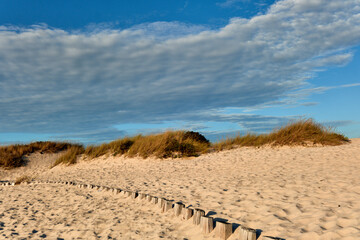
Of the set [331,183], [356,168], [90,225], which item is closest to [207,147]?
[356,168]

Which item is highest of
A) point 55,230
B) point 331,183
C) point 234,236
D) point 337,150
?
point 337,150

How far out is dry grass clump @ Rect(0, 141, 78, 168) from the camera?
16766mm

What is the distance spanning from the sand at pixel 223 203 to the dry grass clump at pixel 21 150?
8241 mm

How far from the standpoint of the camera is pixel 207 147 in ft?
46.5

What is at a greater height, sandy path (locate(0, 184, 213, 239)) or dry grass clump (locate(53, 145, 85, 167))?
dry grass clump (locate(53, 145, 85, 167))

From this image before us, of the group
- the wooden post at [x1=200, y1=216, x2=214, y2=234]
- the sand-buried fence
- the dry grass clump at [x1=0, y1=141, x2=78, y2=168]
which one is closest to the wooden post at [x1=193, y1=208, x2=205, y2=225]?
the sand-buried fence

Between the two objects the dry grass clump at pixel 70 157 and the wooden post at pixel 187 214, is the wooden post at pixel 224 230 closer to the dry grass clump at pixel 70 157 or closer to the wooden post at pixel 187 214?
the wooden post at pixel 187 214

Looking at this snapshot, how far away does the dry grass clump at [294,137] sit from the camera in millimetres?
12914

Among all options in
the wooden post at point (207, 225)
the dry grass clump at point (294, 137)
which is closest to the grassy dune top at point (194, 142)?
the dry grass clump at point (294, 137)

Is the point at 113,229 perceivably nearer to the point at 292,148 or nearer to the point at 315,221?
the point at 315,221

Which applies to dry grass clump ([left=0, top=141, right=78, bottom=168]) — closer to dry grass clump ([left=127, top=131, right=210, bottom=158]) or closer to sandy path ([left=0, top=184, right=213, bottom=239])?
dry grass clump ([left=127, top=131, right=210, bottom=158])

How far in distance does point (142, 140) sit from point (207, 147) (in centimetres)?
330

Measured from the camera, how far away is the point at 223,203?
17.0 ft

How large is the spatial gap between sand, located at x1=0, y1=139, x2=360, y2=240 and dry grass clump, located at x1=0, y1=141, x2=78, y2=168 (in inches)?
324
